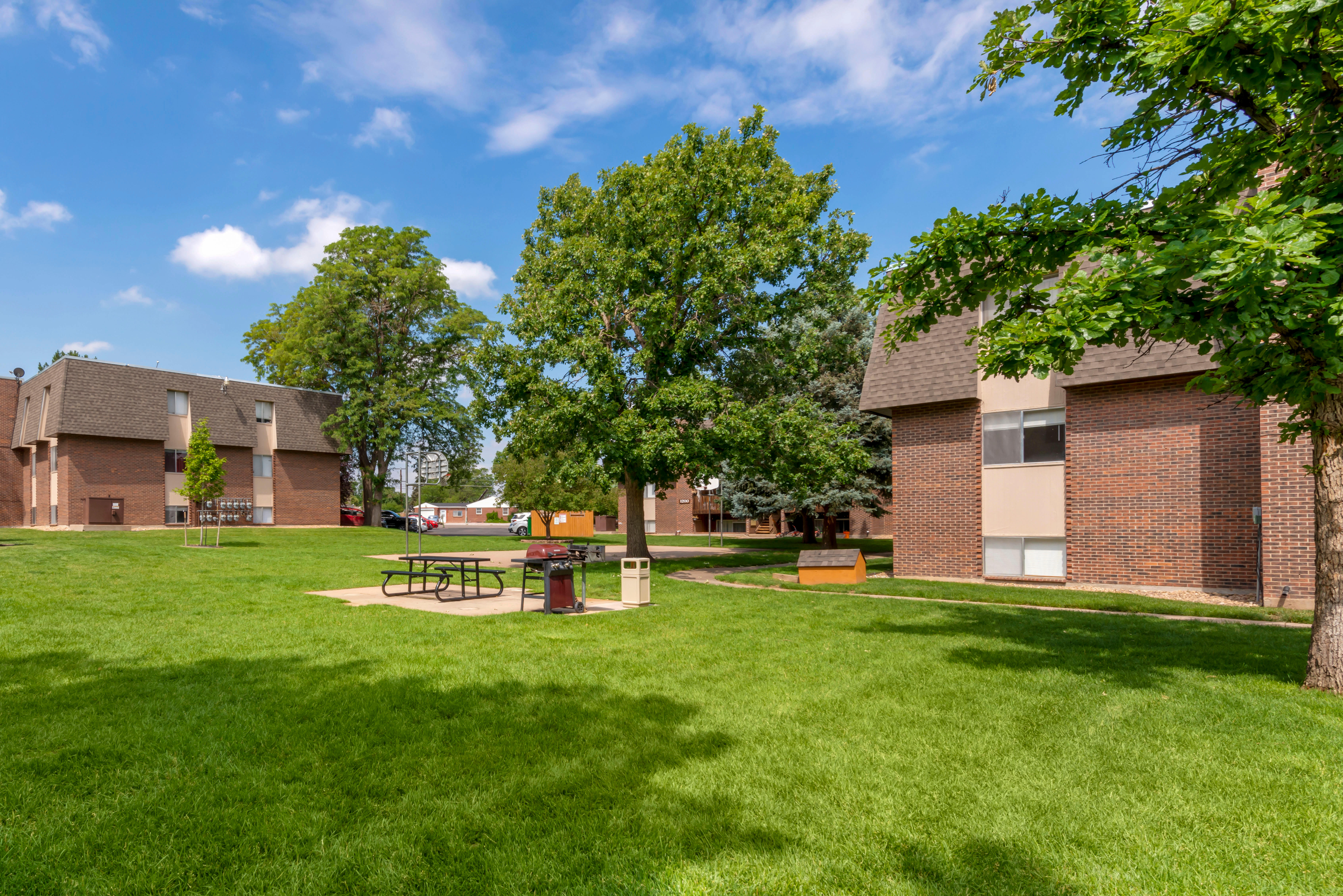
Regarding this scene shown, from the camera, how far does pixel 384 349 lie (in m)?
46.1

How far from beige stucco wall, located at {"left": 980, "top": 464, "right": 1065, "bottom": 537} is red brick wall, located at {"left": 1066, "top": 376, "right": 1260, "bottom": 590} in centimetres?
35

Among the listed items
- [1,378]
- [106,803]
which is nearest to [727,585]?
Result: [106,803]

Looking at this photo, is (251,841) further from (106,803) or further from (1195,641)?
(1195,641)

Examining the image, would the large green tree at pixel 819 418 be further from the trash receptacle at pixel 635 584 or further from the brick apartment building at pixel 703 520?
the brick apartment building at pixel 703 520

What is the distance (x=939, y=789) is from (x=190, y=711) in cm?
574

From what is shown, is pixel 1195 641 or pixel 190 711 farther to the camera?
pixel 1195 641

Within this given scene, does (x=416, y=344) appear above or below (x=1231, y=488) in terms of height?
above

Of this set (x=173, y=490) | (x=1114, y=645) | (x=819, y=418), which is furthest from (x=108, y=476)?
(x=1114, y=645)

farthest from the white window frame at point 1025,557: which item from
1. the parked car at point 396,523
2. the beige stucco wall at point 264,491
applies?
the beige stucco wall at point 264,491

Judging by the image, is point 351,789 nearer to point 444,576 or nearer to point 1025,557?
point 444,576

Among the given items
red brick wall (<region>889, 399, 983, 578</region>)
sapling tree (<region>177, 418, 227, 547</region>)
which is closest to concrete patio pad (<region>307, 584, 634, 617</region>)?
red brick wall (<region>889, 399, 983, 578</region>)

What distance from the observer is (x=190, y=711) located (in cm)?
611

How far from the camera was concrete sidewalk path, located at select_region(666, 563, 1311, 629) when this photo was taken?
11.7 metres

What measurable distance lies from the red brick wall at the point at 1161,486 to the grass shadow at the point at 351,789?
538 inches
